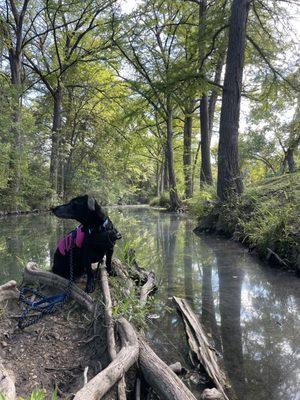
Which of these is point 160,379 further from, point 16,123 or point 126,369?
point 16,123

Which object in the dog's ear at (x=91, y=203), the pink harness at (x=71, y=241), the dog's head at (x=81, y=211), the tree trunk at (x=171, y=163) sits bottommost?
the pink harness at (x=71, y=241)

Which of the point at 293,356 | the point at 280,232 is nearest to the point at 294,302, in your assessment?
the point at 293,356

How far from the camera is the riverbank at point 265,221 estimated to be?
632 centimetres

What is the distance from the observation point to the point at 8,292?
3703mm

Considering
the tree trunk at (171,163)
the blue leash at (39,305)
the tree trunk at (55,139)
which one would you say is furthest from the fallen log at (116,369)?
the tree trunk at (55,139)

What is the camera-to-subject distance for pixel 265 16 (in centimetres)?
1102

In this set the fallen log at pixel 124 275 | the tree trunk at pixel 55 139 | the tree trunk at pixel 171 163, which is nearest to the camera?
the fallen log at pixel 124 275

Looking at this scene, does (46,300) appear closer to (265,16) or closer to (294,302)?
(294,302)

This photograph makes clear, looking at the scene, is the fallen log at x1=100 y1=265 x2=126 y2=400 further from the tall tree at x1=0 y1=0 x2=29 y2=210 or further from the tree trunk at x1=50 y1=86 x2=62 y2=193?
the tree trunk at x1=50 y1=86 x2=62 y2=193

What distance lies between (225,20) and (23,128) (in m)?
9.92

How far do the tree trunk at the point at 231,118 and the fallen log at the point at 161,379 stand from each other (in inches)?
311

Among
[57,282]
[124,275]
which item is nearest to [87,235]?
[57,282]

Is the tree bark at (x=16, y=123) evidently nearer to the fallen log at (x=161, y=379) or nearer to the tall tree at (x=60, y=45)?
the tall tree at (x=60, y=45)

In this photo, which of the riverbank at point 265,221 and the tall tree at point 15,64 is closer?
the riverbank at point 265,221
